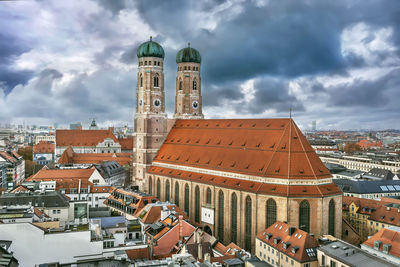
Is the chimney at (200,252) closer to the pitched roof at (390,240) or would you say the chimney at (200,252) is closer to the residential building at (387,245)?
the residential building at (387,245)

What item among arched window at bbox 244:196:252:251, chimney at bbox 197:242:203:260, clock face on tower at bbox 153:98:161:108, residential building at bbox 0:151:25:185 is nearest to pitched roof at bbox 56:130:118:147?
residential building at bbox 0:151:25:185

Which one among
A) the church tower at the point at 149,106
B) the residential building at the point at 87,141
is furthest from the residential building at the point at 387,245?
the residential building at the point at 87,141

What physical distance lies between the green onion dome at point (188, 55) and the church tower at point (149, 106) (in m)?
9.19

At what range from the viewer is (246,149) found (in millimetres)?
82250

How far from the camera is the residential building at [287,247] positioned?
5238 centimetres

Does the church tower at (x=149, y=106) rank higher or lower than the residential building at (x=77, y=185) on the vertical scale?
higher

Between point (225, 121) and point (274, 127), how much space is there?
57.0ft

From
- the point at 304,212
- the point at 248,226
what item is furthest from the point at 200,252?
the point at 304,212

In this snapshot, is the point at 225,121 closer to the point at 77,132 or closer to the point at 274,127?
the point at 274,127

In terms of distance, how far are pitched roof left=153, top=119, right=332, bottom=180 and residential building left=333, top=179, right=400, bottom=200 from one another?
35568mm

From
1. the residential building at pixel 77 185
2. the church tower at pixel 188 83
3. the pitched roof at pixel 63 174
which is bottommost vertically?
the residential building at pixel 77 185

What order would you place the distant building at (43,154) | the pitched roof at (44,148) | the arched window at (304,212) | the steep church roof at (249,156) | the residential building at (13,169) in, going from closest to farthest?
the arched window at (304,212), the steep church roof at (249,156), the residential building at (13,169), the distant building at (43,154), the pitched roof at (44,148)

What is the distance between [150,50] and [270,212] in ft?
192

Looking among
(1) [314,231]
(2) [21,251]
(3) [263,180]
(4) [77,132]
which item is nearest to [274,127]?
(3) [263,180]
